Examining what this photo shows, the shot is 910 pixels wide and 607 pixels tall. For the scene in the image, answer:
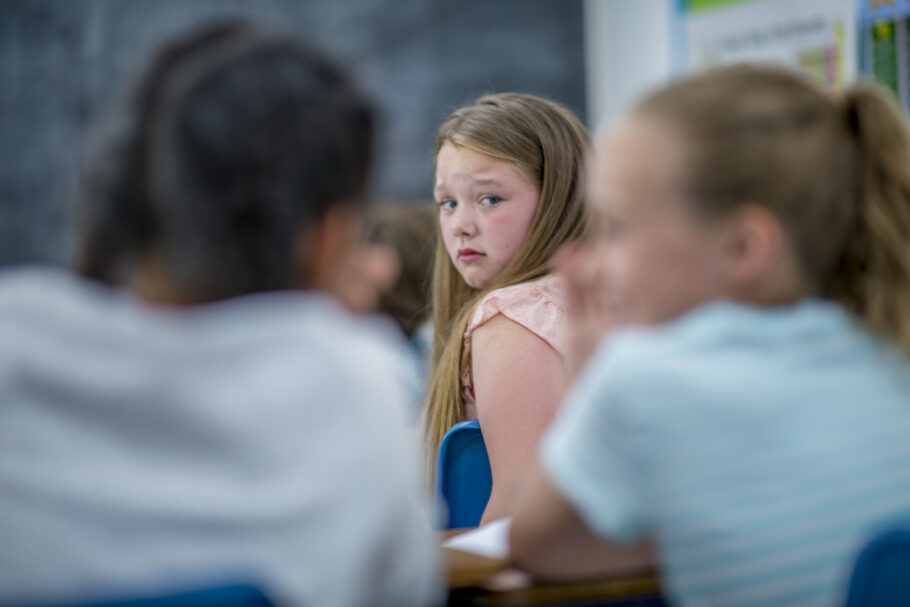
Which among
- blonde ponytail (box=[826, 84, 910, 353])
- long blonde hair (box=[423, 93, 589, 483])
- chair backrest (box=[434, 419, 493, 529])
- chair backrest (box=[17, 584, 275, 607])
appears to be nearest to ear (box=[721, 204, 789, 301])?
blonde ponytail (box=[826, 84, 910, 353])

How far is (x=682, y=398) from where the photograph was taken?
904 mm

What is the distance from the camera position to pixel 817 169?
1034 millimetres

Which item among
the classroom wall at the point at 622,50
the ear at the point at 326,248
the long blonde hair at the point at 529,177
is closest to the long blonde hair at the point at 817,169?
the ear at the point at 326,248

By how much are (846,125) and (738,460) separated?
0.42 m

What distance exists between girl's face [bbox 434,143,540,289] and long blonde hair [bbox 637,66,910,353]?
1.00 metres

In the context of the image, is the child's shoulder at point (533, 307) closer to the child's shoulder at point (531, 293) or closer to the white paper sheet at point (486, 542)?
the child's shoulder at point (531, 293)

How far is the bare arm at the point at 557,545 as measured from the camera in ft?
3.29

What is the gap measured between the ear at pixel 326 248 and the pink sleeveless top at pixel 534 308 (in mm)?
958

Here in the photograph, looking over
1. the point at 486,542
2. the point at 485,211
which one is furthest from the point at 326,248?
the point at 485,211

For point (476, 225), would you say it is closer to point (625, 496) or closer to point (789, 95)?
point (789, 95)

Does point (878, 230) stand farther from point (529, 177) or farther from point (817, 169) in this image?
point (529, 177)

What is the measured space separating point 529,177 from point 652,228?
3.59ft

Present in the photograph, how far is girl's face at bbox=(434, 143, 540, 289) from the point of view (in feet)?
6.89

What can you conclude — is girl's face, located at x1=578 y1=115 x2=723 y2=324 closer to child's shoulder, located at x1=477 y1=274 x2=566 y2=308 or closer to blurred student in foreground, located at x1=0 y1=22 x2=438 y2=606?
blurred student in foreground, located at x1=0 y1=22 x2=438 y2=606
